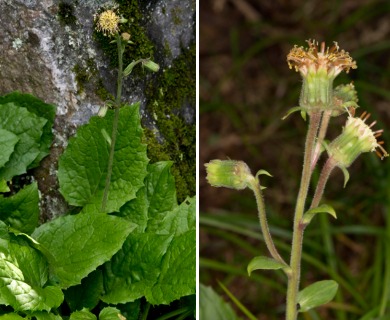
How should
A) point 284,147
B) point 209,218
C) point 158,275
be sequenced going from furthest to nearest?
point 284,147 → point 209,218 → point 158,275

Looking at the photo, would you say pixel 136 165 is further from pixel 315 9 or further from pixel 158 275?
pixel 315 9

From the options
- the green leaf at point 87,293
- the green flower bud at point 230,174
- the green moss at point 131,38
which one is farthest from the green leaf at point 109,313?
the green moss at point 131,38

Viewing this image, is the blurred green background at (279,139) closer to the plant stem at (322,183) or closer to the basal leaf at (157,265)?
the basal leaf at (157,265)

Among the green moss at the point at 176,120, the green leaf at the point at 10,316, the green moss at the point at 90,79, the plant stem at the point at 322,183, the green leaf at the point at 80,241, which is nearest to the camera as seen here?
the plant stem at the point at 322,183

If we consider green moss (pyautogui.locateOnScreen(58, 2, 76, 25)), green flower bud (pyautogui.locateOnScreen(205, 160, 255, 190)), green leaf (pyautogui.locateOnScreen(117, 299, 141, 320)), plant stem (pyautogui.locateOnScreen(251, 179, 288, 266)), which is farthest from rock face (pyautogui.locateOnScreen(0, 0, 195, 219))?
plant stem (pyautogui.locateOnScreen(251, 179, 288, 266))

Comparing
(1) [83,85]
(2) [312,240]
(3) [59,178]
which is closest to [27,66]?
(1) [83,85]

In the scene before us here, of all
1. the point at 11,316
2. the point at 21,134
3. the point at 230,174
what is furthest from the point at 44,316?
the point at 230,174

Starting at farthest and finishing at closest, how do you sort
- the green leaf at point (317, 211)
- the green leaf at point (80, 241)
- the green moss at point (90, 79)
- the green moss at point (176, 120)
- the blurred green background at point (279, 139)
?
the blurred green background at point (279, 139) → the green moss at point (176, 120) → the green moss at point (90, 79) → the green leaf at point (80, 241) → the green leaf at point (317, 211)

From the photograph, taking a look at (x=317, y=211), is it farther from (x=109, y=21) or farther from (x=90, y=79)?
(x=90, y=79)
